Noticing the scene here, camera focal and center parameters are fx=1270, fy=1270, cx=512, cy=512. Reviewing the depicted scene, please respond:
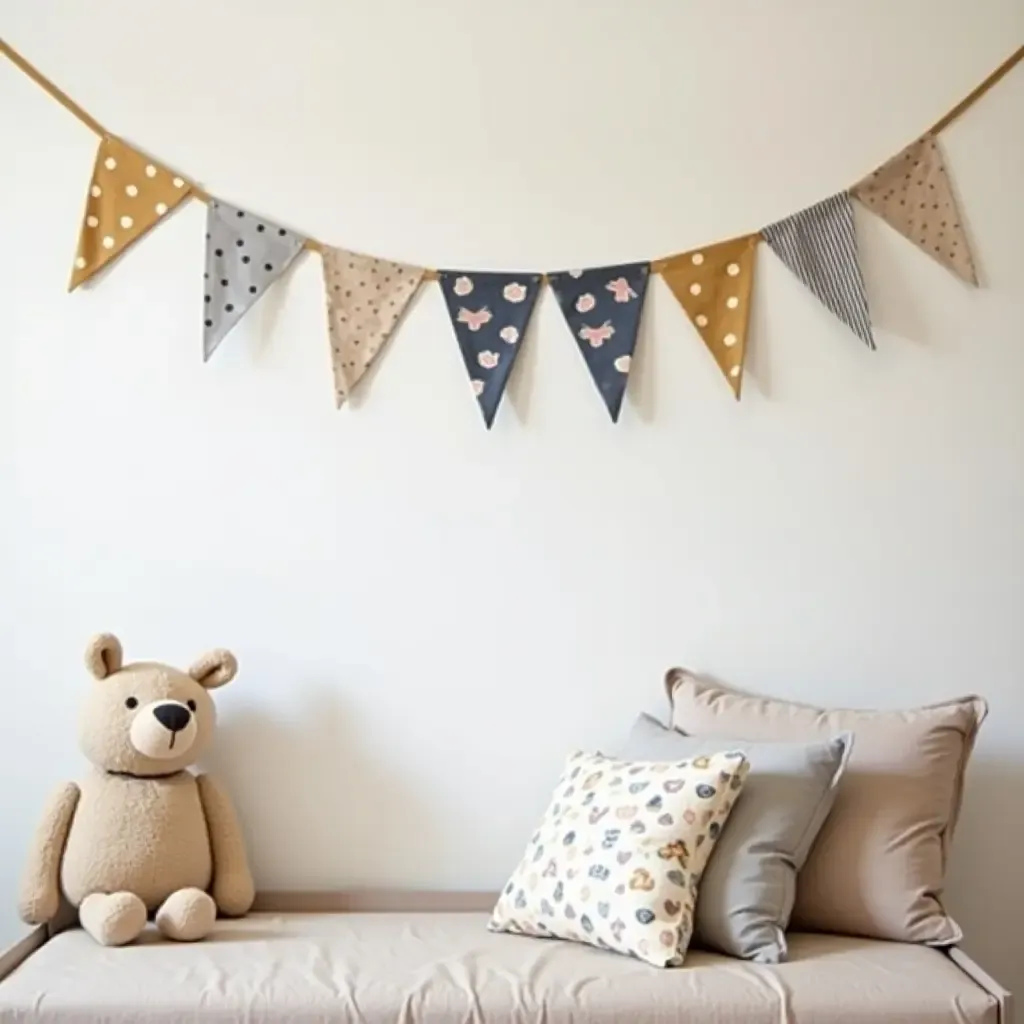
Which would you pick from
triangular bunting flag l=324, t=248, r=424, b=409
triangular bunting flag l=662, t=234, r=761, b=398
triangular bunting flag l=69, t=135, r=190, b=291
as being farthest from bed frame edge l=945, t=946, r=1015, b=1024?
triangular bunting flag l=69, t=135, r=190, b=291

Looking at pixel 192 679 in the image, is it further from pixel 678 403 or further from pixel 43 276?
pixel 678 403

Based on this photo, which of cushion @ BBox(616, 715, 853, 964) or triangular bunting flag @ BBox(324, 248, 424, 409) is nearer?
cushion @ BBox(616, 715, 853, 964)

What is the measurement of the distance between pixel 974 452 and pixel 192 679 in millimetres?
1444

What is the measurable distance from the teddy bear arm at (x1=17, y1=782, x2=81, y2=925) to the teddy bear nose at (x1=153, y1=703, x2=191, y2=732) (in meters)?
0.23

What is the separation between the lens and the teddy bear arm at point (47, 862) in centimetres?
208

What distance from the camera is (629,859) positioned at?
1.87m

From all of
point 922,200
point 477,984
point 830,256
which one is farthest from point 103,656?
point 922,200

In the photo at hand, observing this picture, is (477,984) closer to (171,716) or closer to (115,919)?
(115,919)

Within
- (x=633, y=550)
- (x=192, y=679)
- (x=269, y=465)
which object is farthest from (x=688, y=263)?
(x=192, y=679)

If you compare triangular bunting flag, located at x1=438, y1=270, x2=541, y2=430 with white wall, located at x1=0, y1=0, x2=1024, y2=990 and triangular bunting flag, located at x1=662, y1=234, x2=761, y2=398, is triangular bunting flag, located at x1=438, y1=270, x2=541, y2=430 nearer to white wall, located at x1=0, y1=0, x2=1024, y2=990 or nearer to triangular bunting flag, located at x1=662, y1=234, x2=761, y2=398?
white wall, located at x1=0, y1=0, x2=1024, y2=990

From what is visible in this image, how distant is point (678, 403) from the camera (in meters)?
2.31

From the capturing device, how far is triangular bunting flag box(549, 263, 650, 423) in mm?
2293

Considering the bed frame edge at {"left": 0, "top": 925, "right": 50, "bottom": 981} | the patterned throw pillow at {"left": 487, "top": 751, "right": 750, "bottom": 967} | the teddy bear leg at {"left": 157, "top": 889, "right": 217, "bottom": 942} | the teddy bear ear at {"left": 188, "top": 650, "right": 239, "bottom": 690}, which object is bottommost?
the bed frame edge at {"left": 0, "top": 925, "right": 50, "bottom": 981}

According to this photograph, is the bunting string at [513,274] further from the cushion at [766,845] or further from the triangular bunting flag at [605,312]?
the cushion at [766,845]
